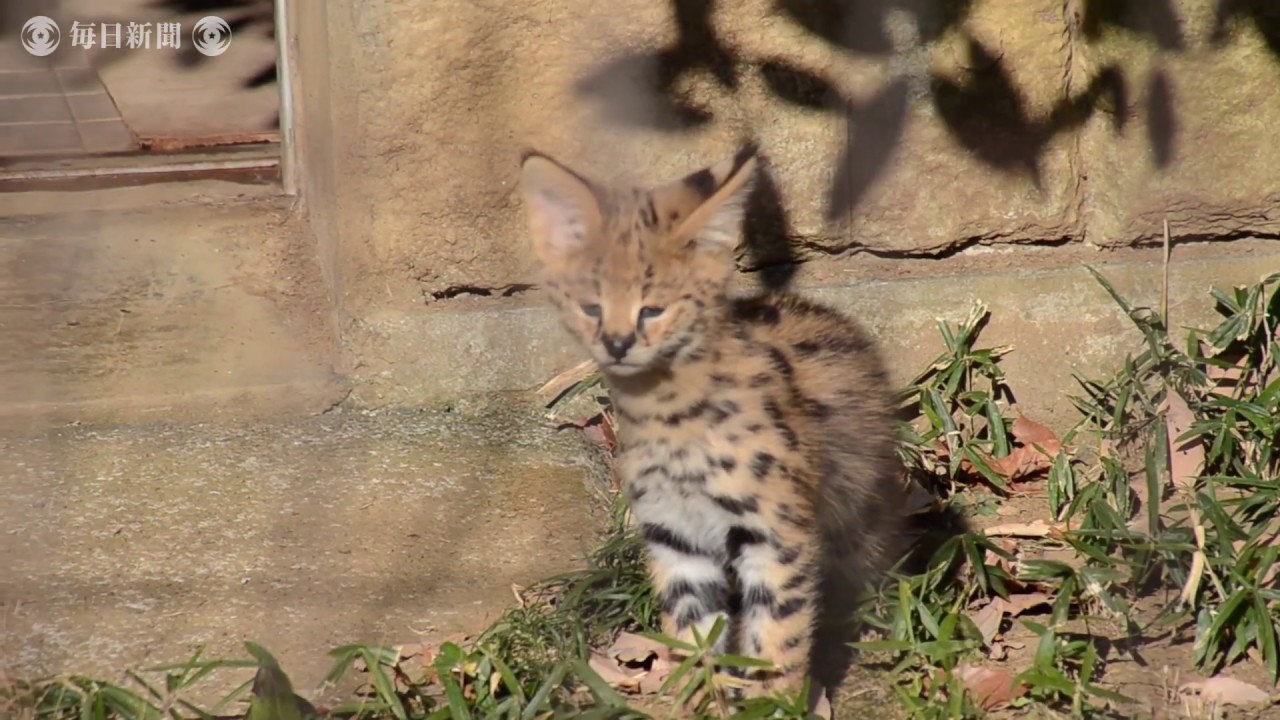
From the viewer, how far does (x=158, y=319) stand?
4902 mm

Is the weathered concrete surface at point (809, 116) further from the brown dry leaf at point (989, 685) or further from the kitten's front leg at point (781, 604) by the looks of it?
the brown dry leaf at point (989, 685)

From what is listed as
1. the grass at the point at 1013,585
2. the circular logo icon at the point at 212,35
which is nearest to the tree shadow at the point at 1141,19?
the grass at the point at 1013,585

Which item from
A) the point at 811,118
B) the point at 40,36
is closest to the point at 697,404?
the point at 811,118

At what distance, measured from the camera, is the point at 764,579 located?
3623 mm

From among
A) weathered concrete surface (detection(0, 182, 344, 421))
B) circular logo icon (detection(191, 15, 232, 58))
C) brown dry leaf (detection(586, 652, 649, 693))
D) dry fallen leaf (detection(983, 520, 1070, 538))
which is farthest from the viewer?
circular logo icon (detection(191, 15, 232, 58))

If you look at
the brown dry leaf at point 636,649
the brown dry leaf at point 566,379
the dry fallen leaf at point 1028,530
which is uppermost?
the brown dry leaf at point 566,379

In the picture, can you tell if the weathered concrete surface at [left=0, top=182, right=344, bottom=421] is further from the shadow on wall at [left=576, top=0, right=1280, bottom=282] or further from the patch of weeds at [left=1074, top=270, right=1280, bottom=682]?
the patch of weeds at [left=1074, top=270, right=1280, bottom=682]

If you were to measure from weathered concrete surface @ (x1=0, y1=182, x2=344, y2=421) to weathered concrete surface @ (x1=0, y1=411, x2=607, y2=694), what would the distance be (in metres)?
0.11

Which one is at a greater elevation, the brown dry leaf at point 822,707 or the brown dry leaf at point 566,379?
the brown dry leaf at point 566,379

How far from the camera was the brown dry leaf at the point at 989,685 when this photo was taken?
3.59 meters

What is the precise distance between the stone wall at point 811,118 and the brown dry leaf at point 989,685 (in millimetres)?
1526

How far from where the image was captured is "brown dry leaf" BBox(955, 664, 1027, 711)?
11.8 ft

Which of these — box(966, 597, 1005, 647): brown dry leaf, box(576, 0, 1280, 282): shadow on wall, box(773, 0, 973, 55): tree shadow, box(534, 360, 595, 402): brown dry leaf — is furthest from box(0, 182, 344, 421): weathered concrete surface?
box(966, 597, 1005, 647): brown dry leaf

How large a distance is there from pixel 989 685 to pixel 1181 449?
4.25 ft
